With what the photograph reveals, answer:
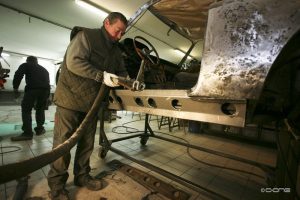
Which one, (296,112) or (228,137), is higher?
(296,112)

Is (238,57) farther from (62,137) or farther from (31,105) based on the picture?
(31,105)

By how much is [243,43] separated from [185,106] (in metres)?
0.53

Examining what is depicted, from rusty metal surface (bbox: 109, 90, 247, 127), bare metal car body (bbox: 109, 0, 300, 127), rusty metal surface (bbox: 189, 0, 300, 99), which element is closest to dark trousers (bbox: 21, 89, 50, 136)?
rusty metal surface (bbox: 109, 90, 247, 127)

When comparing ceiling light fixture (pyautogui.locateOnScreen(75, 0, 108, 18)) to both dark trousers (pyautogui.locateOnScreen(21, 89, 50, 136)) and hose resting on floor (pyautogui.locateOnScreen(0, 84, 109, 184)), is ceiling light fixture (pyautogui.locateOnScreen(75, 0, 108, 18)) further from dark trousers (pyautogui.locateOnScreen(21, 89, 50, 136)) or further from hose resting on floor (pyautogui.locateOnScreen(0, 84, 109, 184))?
hose resting on floor (pyautogui.locateOnScreen(0, 84, 109, 184))

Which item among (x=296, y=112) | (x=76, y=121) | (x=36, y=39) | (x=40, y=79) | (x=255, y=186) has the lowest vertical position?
(x=255, y=186)

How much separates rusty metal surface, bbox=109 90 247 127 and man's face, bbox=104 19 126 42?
0.61 metres

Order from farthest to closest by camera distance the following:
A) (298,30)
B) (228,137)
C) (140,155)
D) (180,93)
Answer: (228,137) < (140,155) < (180,93) < (298,30)

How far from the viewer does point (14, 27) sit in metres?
6.50

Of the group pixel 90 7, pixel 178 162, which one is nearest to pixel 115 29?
pixel 178 162

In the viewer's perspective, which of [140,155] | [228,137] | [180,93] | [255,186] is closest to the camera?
[180,93]

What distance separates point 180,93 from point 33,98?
3.69 metres

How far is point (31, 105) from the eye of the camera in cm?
360

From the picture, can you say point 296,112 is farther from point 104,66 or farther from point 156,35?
point 156,35

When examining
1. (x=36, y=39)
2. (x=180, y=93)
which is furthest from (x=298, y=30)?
(x=36, y=39)
